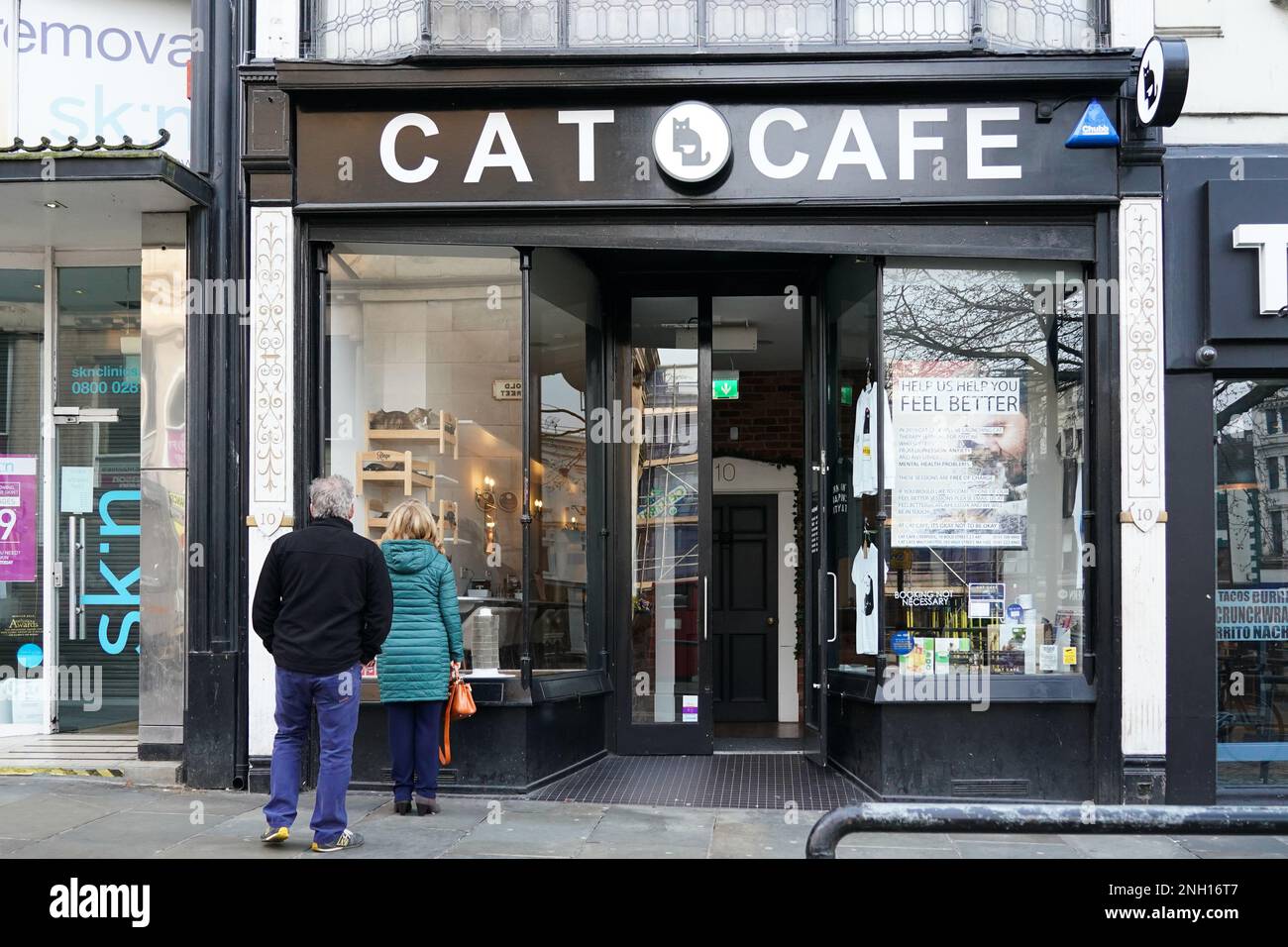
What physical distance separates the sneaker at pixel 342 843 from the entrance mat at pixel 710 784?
1.64 m

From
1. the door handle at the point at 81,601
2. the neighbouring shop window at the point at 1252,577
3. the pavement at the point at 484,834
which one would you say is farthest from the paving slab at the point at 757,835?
the door handle at the point at 81,601

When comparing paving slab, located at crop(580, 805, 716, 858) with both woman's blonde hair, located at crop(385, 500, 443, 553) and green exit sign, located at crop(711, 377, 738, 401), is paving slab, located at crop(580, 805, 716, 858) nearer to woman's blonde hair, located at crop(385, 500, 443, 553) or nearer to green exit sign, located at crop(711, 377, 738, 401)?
woman's blonde hair, located at crop(385, 500, 443, 553)

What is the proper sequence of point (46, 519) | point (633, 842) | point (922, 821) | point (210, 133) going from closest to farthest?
point (922, 821) < point (633, 842) < point (210, 133) < point (46, 519)

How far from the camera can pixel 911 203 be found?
769cm

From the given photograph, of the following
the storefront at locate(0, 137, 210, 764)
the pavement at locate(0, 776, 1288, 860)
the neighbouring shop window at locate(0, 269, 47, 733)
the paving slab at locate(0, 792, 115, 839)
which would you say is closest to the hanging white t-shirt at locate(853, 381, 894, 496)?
the pavement at locate(0, 776, 1288, 860)

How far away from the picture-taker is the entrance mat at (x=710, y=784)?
7.68 metres

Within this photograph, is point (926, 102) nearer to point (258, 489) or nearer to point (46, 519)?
point (258, 489)

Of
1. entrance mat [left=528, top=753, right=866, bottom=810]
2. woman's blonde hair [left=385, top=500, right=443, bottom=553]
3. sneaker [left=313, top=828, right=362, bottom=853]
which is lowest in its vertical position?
entrance mat [left=528, top=753, right=866, bottom=810]

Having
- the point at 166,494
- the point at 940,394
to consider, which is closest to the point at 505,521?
the point at 166,494

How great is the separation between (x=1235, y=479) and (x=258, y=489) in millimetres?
6422

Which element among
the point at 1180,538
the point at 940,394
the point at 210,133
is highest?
the point at 210,133

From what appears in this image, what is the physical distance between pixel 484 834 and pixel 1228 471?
5258 mm

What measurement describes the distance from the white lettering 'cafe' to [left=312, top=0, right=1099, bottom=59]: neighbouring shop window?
0.47 metres

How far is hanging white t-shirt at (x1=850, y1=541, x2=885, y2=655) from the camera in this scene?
7.99 metres
